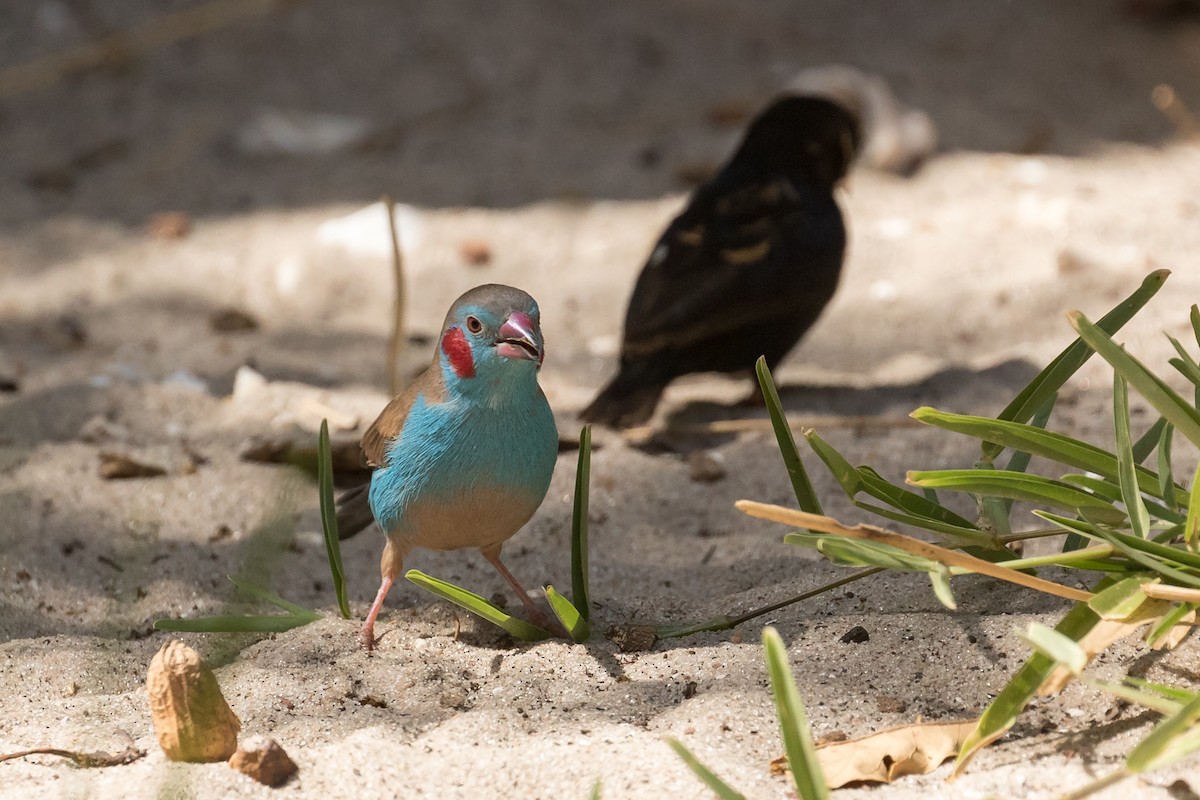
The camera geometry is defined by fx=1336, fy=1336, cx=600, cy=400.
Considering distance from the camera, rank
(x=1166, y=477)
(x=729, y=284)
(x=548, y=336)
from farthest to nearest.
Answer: (x=548, y=336) → (x=729, y=284) → (x=1166, y=477)

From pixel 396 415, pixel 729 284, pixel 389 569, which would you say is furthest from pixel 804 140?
pixel 389 569

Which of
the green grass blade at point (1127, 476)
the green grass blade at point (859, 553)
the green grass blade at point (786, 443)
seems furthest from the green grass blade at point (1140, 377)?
the green grass blade at point (786, 443)

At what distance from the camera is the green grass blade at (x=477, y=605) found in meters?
2.50

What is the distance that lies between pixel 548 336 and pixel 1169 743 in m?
3.80

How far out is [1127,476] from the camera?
229 cm

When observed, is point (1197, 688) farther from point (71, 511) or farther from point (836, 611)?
point (71, 511)

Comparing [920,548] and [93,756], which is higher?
[920,548]

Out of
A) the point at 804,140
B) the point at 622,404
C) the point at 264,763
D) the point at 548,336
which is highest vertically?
the point at 804,140

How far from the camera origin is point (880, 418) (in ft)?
14.3

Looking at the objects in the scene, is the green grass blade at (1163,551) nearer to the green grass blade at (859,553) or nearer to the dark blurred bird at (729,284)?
the green grass blade at (859,553)

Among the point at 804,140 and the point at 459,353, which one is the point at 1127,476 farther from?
the point at 804,140

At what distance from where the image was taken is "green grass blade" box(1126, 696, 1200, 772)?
1.79 metres

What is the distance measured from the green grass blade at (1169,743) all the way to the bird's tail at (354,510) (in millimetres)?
1969

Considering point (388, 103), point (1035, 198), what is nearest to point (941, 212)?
point (1035, 198)
